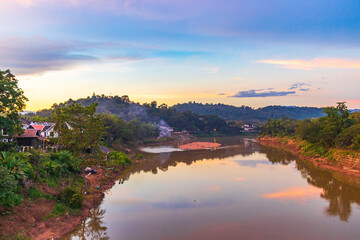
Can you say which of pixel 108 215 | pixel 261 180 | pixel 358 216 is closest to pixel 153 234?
pixel 108 215

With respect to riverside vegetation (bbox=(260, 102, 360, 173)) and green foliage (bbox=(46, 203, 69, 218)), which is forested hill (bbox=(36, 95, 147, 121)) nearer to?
riverside vegetation (bbox=(260, 102, 360, 173))

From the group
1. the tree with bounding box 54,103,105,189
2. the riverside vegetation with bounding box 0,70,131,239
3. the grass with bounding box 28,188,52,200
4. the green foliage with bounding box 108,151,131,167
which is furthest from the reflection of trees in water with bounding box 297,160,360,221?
the green foliage with bounding box 108,151,131,167

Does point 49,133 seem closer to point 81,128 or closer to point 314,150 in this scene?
point 81,128

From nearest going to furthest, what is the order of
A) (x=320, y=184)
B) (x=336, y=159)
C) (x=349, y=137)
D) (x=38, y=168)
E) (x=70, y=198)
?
(x=70, y=198) < (x=38, y=168) < (x=320, y=184) < (x=349, y=137) < (x=336, y=159)

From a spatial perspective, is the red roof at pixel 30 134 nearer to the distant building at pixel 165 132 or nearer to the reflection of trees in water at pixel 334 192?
the reflection of trees in water at pixel 334 192

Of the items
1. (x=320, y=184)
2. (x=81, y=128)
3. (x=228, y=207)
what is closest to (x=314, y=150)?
(x=320, y=184)

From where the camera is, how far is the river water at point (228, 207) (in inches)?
696

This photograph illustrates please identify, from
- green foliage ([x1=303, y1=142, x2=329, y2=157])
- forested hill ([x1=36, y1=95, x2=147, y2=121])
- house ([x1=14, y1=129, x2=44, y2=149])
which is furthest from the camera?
forested hill ([x1=36, y1=95, x2=147, y2=121])

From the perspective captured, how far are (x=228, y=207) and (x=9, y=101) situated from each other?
63.8ft

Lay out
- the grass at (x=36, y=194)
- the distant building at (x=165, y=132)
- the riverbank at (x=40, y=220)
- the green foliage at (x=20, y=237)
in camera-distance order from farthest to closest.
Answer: the distant building at (x=165, y=132)
the grass at (x=36, y=194)
the riverbank at (x=40, y=220)
the green foliage at (x=20, y=237)

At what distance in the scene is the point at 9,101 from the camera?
21.2 metres

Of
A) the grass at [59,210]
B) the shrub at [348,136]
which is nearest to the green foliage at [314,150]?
the shrub at [348,136]

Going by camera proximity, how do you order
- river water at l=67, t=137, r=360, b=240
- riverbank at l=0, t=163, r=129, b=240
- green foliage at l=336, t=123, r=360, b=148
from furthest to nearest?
green foliage at l=336, t=123, r=360, b=148 < river water at l=67, t=137, r=360, b=240 < riverbank at l=0, t=163, r=129, b=240

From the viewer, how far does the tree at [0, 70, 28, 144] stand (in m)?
20.7
